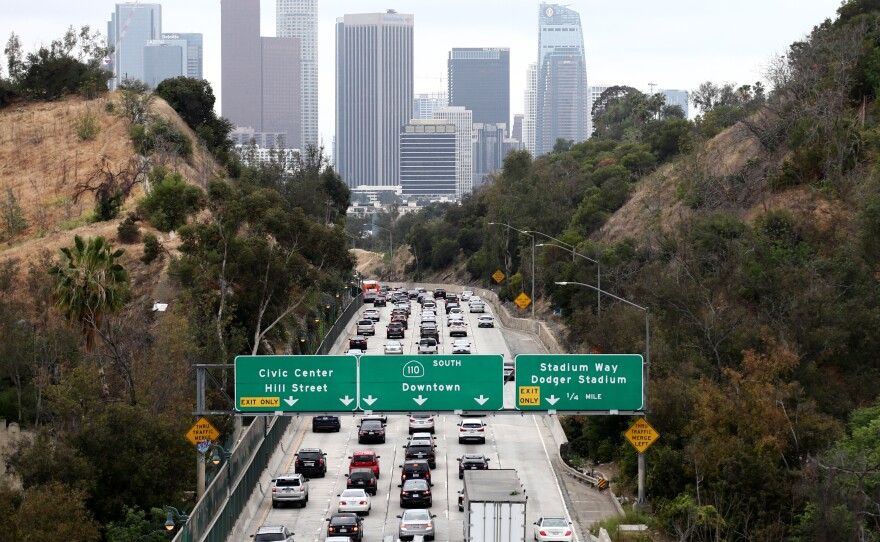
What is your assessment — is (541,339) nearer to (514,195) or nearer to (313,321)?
(313,321)

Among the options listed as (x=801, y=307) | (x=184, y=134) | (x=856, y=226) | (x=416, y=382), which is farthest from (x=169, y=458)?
(x=184, y=134)

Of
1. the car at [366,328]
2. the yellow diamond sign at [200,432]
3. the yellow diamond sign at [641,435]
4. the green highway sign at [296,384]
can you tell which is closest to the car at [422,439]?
the yellow diamond sign at [641,435]

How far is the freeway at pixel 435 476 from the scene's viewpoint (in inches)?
1644

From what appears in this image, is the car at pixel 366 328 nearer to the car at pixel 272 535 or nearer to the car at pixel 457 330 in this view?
the car at pixel 457 330

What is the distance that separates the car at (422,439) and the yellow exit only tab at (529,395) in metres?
11.6

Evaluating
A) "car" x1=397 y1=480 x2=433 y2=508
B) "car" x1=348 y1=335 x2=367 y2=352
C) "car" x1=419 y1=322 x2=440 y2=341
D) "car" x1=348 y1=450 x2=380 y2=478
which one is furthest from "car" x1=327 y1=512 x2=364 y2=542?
"car" x1=419 y1=322 x2=440 y2=341

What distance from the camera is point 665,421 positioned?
151 ft

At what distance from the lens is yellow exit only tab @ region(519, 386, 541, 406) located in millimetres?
41344

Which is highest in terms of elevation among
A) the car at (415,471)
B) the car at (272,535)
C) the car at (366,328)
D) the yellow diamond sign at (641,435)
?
the yellow diamond sign at (641,435)

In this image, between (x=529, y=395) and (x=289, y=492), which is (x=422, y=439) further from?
(x=529, y=395)

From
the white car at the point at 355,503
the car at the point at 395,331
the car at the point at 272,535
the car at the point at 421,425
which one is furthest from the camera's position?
Result: the car at the point at 395,331

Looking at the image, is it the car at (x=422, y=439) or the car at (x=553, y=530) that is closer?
the car at (x=553, y=530)

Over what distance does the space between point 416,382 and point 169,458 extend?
8831 millimetres

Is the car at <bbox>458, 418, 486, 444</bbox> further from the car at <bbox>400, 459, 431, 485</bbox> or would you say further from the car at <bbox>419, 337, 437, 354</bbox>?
the car at <bbox>419, 337, 437, 354</bbox>
